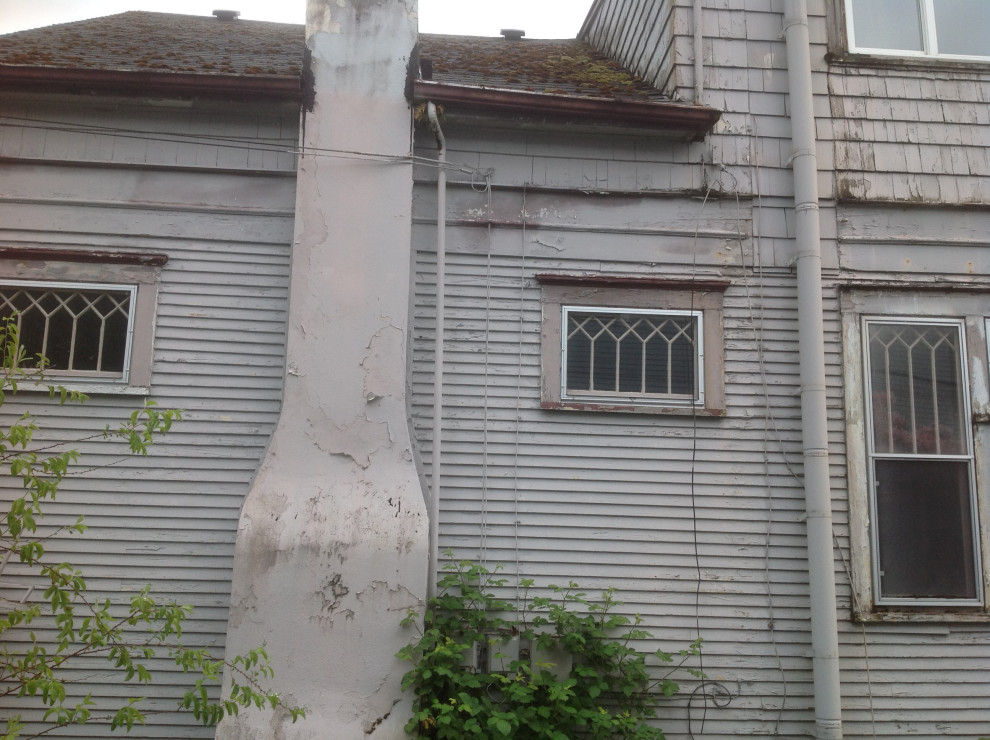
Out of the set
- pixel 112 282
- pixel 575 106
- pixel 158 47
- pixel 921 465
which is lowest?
pixel 921 465

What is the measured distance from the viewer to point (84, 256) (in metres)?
5.68

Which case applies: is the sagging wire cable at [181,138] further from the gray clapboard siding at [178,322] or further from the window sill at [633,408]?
the window sill at [633,408]

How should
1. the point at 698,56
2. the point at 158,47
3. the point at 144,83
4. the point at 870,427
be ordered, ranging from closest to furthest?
the point at 144,83, the point at 870,427, the point at 698,56, the point at 158,47

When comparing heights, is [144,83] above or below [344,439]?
above

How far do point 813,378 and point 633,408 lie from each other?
1190 mm

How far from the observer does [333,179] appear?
553 centimetres

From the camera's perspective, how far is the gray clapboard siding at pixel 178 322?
539 cm

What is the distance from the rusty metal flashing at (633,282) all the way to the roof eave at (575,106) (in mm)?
1066

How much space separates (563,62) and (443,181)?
2673 mm

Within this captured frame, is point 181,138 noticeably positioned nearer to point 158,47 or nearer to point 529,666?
point 158,47

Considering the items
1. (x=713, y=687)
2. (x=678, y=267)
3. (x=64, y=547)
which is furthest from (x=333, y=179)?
(x=713, y=687)


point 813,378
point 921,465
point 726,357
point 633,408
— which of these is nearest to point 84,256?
point 633,408

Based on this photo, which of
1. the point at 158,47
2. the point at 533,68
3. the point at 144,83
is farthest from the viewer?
the point at 533,68

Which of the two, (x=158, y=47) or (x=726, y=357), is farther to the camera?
(x=158, y=47)
